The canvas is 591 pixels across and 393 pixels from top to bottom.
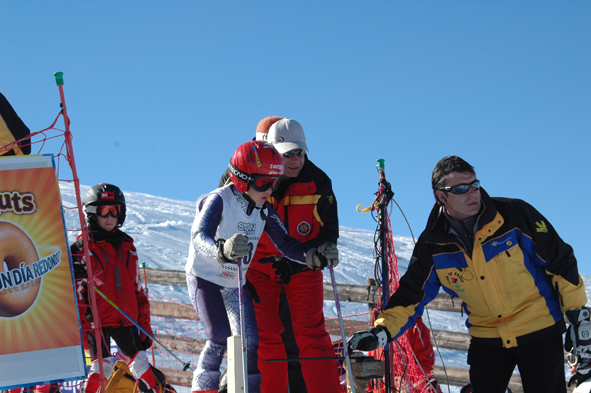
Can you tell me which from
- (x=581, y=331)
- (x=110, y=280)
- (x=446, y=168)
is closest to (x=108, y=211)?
(x=110, y=280)

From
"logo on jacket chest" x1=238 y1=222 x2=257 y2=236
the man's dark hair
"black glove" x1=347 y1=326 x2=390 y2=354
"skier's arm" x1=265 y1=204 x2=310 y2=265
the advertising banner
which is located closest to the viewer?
the advertising banner

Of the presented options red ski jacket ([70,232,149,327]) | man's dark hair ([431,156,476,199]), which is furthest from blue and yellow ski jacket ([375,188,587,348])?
red ski jacket ([70,232,149,327])

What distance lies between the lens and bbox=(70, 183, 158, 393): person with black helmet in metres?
4.77

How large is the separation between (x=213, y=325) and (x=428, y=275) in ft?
4.93

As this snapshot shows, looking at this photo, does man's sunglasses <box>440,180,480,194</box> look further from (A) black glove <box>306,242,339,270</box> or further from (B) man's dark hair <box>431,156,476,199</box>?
(A) black glove <box>306,242,339,270</box>

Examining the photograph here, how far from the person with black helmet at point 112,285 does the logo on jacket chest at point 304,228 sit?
1.63 m

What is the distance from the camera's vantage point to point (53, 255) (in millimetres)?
3400

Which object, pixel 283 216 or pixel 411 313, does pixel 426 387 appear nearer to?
pixel 411 313

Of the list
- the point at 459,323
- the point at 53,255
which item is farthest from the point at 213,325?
the point at 459,323

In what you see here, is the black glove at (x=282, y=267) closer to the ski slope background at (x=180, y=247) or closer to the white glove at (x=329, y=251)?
the white glove at (x=329, y=251)

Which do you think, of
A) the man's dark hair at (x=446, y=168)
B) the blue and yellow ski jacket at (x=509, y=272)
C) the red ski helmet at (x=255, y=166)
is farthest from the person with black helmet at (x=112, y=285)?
the man's dark hair at (x=446, y=168)

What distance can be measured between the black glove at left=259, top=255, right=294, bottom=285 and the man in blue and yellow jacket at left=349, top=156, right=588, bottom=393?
96 centimetres

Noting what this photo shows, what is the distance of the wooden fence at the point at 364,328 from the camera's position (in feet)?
23.4

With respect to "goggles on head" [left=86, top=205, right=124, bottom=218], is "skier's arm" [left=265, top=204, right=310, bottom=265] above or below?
below
